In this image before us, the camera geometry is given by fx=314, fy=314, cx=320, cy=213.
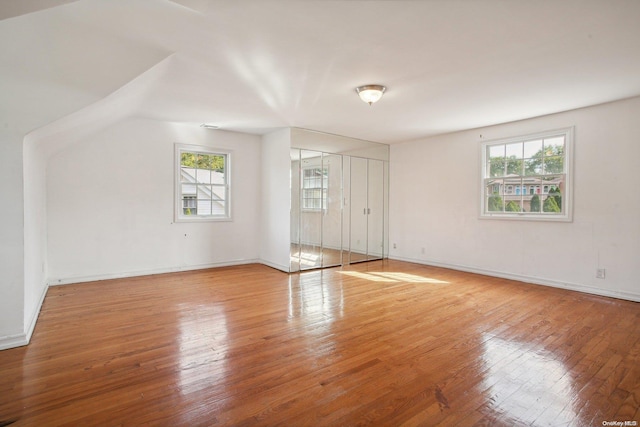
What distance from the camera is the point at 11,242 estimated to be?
2648mm

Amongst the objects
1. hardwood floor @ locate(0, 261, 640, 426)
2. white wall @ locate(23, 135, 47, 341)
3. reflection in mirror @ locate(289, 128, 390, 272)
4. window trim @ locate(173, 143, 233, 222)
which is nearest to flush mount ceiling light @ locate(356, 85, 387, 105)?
reflection in mirror @ locate(289, 128, 390, 272)

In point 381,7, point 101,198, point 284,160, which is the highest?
point 381,7

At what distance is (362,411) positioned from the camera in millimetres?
1826

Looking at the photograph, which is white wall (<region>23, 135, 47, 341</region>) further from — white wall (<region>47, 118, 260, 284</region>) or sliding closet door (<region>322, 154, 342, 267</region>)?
sliding closet door (<region>322, 154, 342, 267</region>)

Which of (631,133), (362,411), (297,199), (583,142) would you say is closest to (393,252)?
(297,199)

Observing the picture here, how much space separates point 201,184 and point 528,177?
5561 millimetres

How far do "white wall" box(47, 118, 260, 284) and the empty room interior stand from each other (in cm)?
3

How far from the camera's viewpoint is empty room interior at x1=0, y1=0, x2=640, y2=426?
6.85 feet

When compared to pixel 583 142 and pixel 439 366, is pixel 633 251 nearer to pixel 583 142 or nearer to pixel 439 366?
pixel 583 142

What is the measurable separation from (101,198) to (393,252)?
18.3ft

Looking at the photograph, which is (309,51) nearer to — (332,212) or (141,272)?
(332,212)

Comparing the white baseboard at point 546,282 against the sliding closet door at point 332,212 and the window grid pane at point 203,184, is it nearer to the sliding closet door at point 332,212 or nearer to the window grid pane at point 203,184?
the sliding closet door at point 332,212

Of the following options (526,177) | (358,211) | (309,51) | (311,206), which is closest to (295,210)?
(311,206)

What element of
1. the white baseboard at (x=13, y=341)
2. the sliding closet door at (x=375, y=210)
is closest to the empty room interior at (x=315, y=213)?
the white baseboard at (x=13, y=341)
